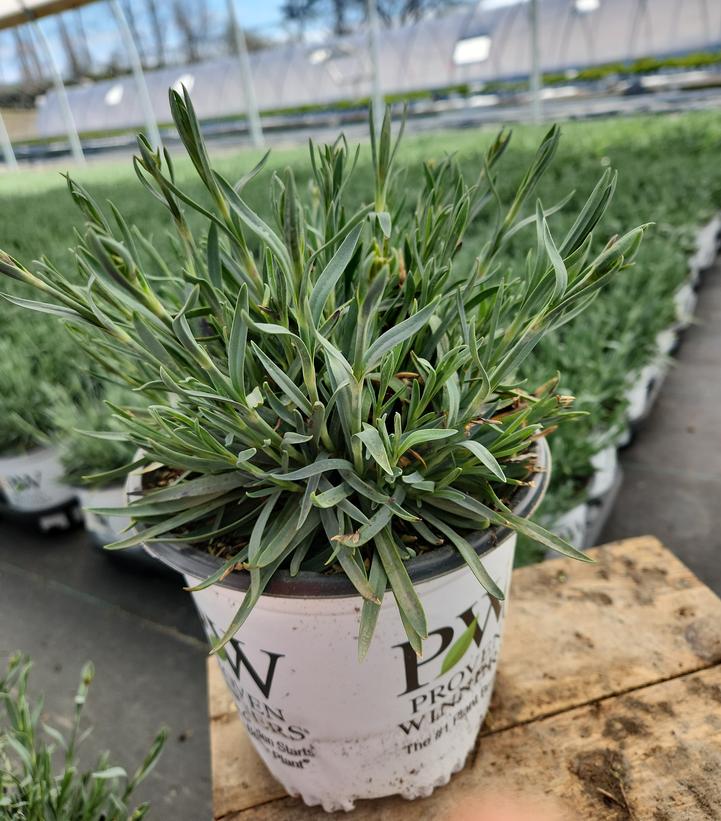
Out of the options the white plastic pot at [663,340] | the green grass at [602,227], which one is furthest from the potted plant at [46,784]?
the white plastic pot at [663,340]

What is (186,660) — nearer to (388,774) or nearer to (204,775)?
(204,775)

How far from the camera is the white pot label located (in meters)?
0.59

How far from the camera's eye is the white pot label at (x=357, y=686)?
0.59m

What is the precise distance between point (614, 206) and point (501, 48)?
57.5 feet

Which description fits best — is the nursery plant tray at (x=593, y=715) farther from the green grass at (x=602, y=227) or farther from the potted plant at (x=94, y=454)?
the potted plant at (x=94, y=454)

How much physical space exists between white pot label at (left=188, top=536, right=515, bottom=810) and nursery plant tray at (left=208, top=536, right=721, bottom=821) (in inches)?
2.2


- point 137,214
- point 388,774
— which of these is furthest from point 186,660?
point 137,214

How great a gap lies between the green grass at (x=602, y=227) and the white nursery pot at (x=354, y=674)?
43cm

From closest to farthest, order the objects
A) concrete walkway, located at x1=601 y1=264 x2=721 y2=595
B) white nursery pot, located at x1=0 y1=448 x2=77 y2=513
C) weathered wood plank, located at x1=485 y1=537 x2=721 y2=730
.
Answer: weathered wood plank, located at x1=485 y1=537 x2=721 y2=730
concrete walkway, located at x1=601 y1=264 x2=721 y2=595
white nursery pot, located at x1=0 y1=448 x2=77 y2=513

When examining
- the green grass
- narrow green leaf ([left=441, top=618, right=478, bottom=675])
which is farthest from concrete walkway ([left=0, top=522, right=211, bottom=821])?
narrow green leaf ([left=441, top=618, right=478, bottom=675])

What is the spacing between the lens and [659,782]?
0.69 m

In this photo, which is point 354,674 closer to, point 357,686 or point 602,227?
point 357,686

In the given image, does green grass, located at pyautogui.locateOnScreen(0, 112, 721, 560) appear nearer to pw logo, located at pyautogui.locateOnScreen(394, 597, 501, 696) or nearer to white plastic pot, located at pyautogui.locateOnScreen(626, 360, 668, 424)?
white plastic pot, located at pyautogui.locateOnScreen(626, 360, 668, 424)

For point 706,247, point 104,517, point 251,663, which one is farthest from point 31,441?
point 706,247
